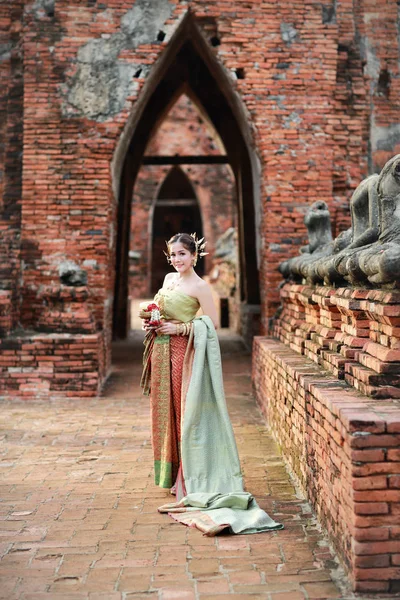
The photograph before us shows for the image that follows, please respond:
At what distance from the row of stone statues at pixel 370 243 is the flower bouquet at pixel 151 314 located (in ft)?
3.89

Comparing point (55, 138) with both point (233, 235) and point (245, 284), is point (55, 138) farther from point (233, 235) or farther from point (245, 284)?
point (233, 235)

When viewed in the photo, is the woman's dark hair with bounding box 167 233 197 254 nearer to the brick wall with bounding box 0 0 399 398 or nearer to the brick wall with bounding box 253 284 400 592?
the brick wall with bounding box 253 284 400 592

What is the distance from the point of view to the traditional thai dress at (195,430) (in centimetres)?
370

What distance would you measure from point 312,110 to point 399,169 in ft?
16.0

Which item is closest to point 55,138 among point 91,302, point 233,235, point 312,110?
point 91,302

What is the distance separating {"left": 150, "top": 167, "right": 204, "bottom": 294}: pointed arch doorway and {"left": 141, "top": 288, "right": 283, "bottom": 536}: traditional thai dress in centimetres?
2001

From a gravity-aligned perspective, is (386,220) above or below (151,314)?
above

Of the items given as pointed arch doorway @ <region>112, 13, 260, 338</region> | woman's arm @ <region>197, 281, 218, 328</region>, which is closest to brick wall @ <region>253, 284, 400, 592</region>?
woman's arm @ <region>197, 281, 218, 328</region>

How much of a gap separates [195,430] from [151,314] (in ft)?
2.47

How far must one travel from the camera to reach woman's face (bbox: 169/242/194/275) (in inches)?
163

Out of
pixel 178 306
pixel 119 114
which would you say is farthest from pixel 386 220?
pixel 119 114

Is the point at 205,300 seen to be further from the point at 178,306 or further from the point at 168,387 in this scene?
the point at 168,387

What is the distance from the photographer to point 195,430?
13.0ft

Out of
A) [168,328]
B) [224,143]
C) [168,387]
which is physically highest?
[224,143]
